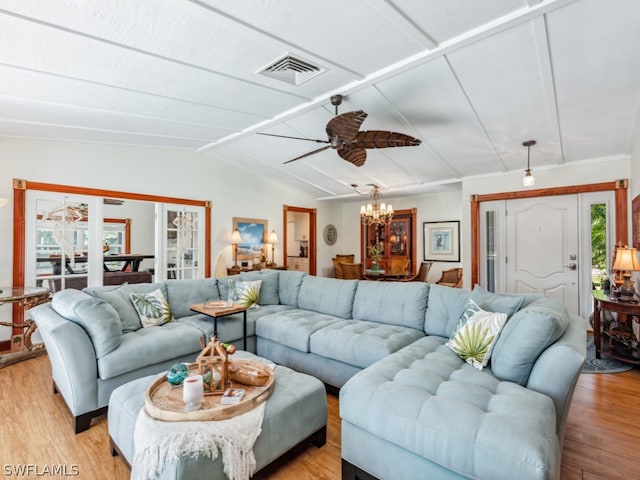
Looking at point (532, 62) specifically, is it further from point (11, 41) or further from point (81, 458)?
point (81, 458)

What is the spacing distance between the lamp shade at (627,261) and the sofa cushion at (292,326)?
2886 mm

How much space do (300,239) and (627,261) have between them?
6406 mm

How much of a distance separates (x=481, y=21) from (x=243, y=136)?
332cm

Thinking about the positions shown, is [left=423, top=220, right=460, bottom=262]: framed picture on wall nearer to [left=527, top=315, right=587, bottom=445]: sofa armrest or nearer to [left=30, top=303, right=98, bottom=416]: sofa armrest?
[left=527, top=315, right=587, bottom=445]: sofa armrest

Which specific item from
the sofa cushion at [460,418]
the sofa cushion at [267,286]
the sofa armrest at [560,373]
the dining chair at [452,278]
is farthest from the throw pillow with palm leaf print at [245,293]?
the dining chair at [452,278]

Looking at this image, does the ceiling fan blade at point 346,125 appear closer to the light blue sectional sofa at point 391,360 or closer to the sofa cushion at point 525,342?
the light blue sectional sofa at point 391,360

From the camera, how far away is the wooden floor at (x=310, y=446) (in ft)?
6.14

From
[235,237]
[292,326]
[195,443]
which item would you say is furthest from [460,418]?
[235,237]

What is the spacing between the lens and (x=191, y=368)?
2.21 m

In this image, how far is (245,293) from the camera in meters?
3.96

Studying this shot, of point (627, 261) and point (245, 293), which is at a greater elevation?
point (627, 261)

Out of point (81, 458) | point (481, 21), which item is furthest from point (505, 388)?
point (81, 458)

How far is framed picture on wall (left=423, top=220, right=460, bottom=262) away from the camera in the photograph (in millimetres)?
6988

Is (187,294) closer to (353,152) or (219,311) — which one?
(219,311)
